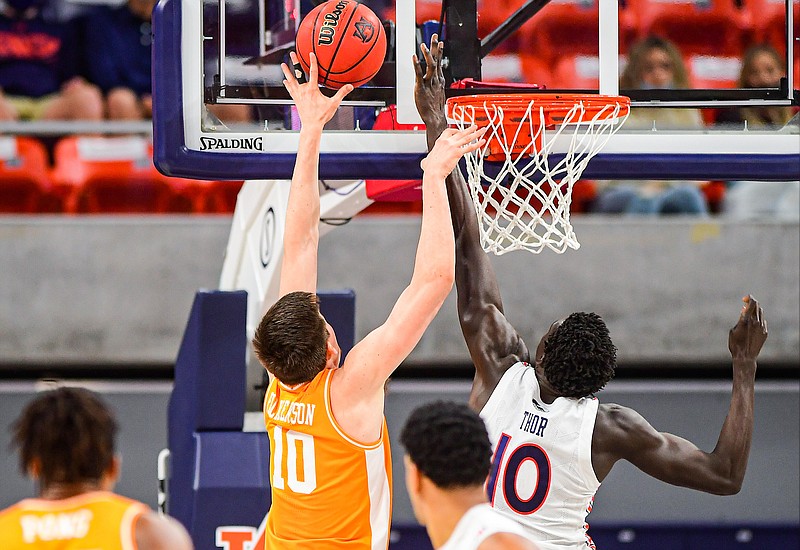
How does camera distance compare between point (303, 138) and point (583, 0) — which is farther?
point (583, 0)

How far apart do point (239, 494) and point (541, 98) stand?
2.30 meters

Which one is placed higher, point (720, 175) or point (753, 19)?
point (753, 19)

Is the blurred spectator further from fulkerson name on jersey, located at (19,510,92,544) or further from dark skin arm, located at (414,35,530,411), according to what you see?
fulkerson name on jersey, located at (19,510,92,544)

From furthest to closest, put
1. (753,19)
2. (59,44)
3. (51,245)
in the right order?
1. (59,44)
2. (51,245)
3. (753,19)

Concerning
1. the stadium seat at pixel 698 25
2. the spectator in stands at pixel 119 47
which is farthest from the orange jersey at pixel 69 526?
the spectator in stands at pixel 119 47

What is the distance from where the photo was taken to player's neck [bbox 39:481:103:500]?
7.41 feet

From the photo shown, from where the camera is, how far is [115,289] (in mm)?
7879

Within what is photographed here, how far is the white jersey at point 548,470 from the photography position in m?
3.24

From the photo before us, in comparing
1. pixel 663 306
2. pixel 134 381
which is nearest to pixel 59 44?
pixel 134 381

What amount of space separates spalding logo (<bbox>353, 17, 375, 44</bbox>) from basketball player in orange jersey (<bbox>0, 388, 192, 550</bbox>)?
1721 mm

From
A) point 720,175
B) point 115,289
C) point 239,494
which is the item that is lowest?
point 239,494

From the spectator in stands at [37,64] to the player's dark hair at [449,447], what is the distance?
6705mm

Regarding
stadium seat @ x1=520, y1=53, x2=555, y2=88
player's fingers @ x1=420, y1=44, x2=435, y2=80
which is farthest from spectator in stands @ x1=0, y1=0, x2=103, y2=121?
player's fingers @ x1=420, y1=44, x2=435, y2=80

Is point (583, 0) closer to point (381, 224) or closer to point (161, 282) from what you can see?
point (381, 224)
